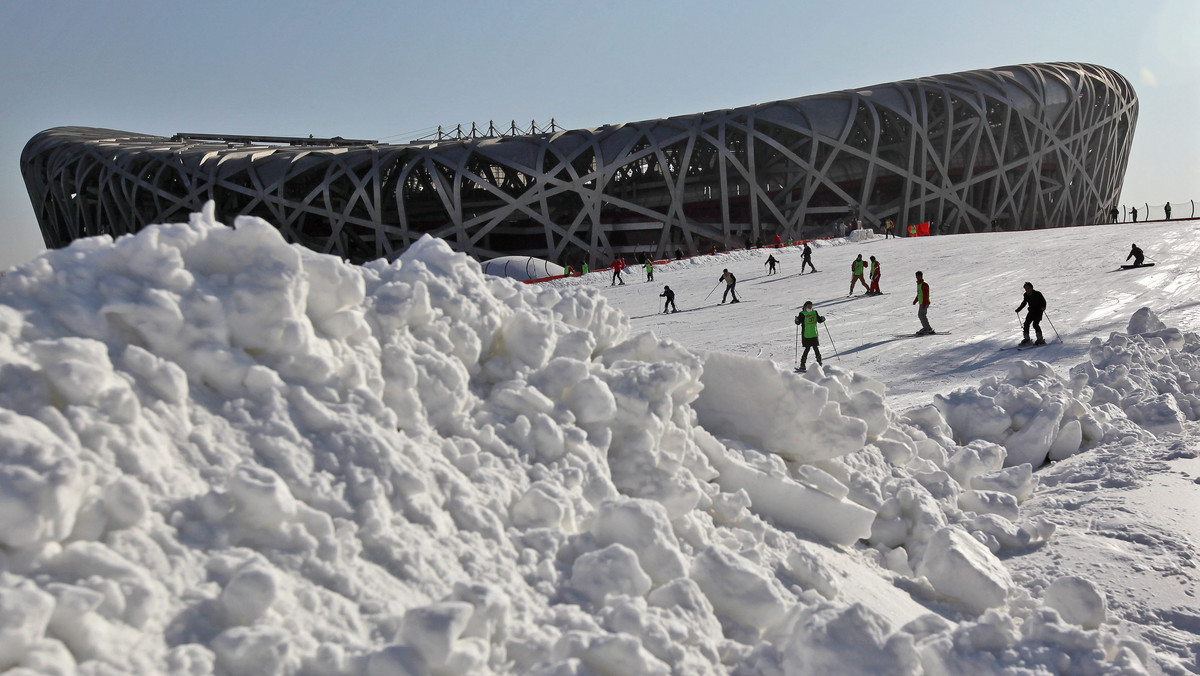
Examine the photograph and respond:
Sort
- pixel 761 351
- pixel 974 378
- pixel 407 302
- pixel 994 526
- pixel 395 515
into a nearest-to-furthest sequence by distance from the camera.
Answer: pixel 395 515 → pixel 407 302 → pixel 994 526 → pixel 974 378 → pixel 761 351

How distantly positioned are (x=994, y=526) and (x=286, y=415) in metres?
3.83

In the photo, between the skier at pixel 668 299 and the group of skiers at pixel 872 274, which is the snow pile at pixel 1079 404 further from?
the skier at pixel 668 299

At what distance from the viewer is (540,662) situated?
2.69 metres

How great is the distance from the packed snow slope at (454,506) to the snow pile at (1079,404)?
1302 mm

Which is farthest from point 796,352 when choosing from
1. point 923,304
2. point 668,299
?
point 668,299

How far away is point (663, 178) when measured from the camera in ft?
147

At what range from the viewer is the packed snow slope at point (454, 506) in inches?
96.0

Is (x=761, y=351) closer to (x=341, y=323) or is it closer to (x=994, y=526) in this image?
(x=994, y=526)

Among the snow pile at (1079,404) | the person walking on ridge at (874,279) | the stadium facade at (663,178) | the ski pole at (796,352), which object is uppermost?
the stadium facade at (663,178)

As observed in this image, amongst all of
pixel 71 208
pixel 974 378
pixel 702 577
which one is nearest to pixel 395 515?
pixel 702 577

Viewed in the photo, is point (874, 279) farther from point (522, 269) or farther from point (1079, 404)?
point (522, 269)

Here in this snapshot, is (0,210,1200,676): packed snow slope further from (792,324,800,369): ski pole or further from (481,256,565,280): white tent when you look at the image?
(481,256,565,280): white tent

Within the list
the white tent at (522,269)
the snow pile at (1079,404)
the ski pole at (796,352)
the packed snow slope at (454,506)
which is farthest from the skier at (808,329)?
the white tent at (522,269)

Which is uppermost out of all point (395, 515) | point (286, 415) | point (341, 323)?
point (341, 323)
